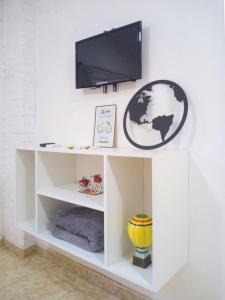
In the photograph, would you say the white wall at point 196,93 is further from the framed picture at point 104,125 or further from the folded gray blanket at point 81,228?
the folded gray blanket at point 81,228

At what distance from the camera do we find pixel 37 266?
5.65 feet

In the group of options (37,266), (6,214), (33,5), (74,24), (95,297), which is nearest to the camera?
(95,297)

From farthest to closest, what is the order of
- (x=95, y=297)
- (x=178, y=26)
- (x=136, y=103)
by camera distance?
1. (x=95, y=297)
2. (x=136, y=103)
3. (x=178, y=26)

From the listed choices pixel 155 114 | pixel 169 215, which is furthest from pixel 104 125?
pixel 169 215

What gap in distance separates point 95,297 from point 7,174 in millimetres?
1199

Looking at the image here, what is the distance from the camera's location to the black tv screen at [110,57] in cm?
120

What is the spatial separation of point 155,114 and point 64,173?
74 centimetres

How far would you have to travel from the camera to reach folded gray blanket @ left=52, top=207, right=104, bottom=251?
1.19 m

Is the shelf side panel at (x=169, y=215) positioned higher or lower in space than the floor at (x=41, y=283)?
higher

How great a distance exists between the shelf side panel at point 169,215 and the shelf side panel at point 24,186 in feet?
3.27

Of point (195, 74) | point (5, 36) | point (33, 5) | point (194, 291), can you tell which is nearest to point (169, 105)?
point (195, 74)

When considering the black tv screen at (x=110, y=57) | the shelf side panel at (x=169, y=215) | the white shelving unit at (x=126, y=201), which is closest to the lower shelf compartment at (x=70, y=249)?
the white shelving unit at (x=126, y=201)

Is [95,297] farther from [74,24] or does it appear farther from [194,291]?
[74,24]

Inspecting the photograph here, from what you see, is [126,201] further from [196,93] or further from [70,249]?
[196,93]
